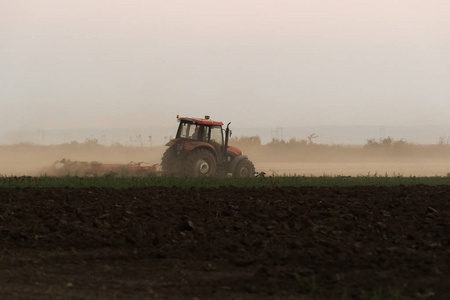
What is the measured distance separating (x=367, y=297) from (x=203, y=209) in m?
5.62

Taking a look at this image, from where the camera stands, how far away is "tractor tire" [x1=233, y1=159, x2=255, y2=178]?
849 inches

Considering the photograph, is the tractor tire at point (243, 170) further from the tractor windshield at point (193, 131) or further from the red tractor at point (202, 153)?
the tractor windshield at point (193, 131)

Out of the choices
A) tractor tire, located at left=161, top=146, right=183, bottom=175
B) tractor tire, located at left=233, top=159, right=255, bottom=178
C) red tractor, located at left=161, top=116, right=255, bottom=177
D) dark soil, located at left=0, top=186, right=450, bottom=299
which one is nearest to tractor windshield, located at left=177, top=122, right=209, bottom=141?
red tractor, located at left=161, top=116, right=255, bottom=177

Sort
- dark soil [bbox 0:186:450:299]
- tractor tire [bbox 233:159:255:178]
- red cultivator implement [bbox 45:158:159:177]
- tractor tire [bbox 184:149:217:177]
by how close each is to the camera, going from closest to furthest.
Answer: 1. dark soil [bbox 0:186:450:299]
2. tractor tire [bbox 184:149:217:177]
3. red cultivator implement [bbox 45:158:159:177]
4. tractor tire [bbox 233:159:255:178]

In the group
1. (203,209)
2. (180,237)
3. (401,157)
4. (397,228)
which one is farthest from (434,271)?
(401,157)

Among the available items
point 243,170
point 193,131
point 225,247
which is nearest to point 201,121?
point 193,131

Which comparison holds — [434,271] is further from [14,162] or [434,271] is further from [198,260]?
[14,162]

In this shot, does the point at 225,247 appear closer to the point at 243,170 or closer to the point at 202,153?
the point at 202,153

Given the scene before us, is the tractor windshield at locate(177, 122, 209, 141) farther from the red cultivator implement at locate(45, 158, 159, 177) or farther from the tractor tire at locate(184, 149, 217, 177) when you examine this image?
the red cultivator implement at locate(45, 158, 159, 177)

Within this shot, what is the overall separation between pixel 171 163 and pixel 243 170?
2470mm

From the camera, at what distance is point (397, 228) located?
9.74 meters

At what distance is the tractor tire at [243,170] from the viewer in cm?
2156

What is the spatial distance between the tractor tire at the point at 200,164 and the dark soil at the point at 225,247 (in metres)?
6.76

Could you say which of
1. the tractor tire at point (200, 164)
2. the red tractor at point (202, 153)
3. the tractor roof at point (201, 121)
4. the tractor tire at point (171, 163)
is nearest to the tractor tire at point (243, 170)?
the red tractor at point (202, 153)
